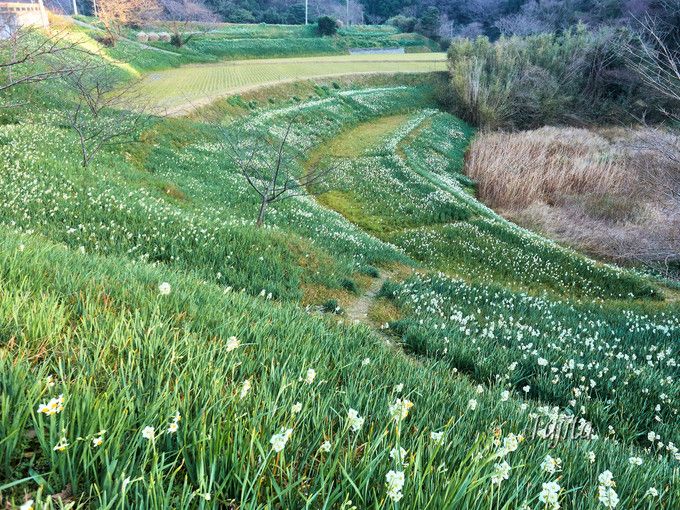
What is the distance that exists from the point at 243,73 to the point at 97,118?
31.7 meters

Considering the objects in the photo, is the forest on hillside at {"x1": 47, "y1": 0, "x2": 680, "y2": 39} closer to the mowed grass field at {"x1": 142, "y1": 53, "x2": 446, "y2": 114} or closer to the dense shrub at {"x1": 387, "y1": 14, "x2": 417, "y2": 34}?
the dense shrub at {"x1": 387, "y1": 14, "x2": 417, "y2": 34}

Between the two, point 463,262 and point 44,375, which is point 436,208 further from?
point 44,375

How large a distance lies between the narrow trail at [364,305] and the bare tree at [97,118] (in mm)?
8807

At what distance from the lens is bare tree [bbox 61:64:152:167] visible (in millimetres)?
13630

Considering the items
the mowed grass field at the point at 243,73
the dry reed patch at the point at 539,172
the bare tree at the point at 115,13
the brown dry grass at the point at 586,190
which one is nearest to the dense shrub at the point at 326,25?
the mowed grass field at the point at 243,73

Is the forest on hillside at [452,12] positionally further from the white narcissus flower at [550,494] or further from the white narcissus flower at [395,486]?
the white narcissus flower at [395,486]

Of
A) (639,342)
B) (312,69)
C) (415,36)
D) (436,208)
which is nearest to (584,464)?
(639,342)

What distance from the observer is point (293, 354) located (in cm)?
326

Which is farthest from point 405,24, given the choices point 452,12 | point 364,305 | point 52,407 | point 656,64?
point 52,407

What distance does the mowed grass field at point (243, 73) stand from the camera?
3092cm

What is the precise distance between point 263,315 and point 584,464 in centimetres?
300

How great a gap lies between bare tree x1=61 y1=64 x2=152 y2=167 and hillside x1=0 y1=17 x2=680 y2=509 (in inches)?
27.7

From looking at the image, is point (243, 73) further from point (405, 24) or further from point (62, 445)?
point (405, 24)

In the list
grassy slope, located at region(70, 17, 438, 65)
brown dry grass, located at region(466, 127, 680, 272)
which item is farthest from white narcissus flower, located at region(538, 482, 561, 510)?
grassy slope, located at region(70, 17, 438, 65)
